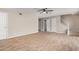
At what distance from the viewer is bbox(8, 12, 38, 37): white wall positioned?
2.62 m

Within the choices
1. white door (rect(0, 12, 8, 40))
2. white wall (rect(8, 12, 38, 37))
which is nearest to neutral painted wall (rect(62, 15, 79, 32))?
white wall (rect(8, 12, 38, 37))

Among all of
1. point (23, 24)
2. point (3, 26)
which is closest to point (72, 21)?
point (23, 24)

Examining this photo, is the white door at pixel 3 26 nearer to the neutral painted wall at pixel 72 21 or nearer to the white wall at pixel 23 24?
the white wall at pixel 23 24

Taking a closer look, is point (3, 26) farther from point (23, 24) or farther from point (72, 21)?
point (72, 21)

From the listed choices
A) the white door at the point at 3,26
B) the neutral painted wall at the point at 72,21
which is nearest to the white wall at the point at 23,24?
the white door at the point at 3,26

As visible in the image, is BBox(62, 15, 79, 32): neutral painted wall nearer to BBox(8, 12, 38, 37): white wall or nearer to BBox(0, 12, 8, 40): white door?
BBox(8, 12, 38, 37): white wall

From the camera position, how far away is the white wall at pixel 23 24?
262 centimetres

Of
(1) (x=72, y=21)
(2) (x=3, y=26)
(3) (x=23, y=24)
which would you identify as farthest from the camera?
(3) (x=23, y=24)

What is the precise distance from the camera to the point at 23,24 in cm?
269

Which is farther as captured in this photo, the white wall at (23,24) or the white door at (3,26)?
the white wall at (23,24)
